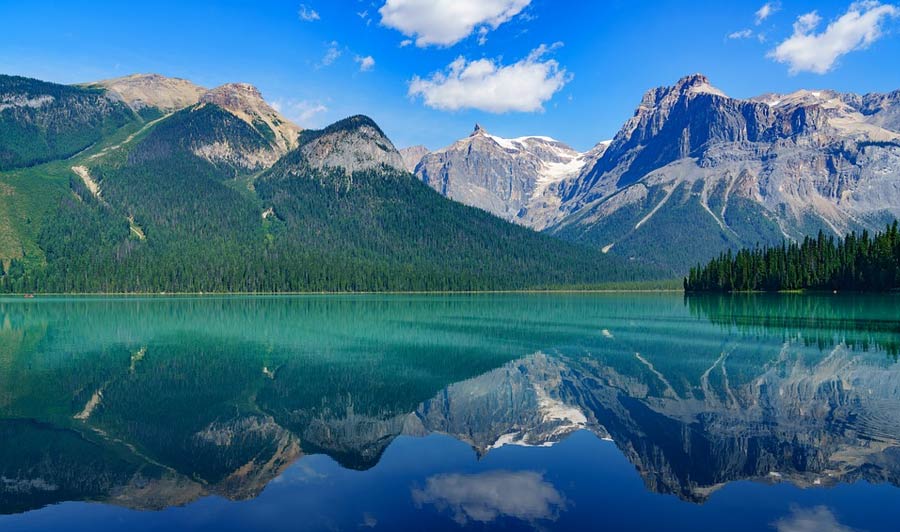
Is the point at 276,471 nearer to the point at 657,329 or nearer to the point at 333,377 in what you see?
the point at 333,377

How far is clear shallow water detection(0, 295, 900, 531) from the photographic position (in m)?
18.2

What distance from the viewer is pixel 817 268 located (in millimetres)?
147750

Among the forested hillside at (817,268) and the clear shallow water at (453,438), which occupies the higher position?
the forested hillside at (817,268)

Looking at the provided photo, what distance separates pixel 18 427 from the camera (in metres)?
27.0

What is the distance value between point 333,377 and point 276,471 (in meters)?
18.6

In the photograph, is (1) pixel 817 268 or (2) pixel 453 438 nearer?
(2) pixel 453 438

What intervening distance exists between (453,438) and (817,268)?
15015 cm

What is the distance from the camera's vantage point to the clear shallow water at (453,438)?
59.6 feet

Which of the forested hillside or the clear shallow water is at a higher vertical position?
the forested hillside

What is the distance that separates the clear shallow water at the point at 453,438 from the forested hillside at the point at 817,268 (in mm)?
89767

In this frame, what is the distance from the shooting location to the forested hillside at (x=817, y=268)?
12725 cm

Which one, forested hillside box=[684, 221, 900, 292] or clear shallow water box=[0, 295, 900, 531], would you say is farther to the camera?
forested hillside box=[684, 221, 900, 292]

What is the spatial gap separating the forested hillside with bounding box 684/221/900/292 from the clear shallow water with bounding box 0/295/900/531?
89767 millimetres

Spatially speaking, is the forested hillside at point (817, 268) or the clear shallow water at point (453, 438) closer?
the clear shallow water at point (453, 438)
